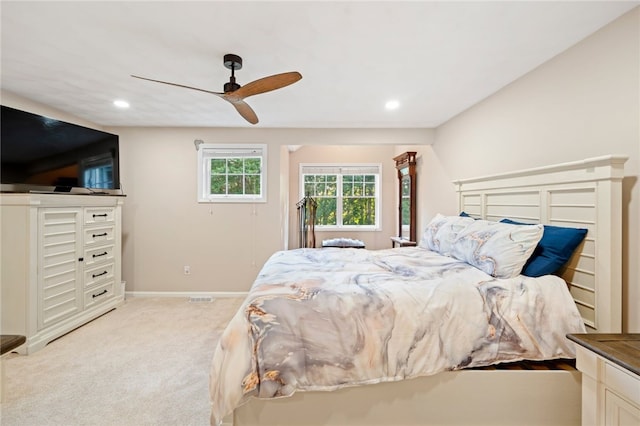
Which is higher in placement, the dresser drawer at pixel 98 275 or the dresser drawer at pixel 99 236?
the dresser drawer at pixel 99 236

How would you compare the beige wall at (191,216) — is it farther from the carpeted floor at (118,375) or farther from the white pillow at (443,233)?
the white pillow at (443,233)

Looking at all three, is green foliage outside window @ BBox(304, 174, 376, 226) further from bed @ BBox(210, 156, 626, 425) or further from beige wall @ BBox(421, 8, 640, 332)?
bed @ BBox(210, 156, 626, 425)

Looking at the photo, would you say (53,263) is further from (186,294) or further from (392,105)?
(392,105)

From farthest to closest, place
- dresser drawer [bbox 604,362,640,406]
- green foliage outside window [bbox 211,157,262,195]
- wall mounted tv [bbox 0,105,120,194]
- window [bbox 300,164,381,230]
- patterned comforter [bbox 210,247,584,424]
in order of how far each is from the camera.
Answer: window [bbox 300,164,381,230] → green foliage outside window [bbox 211,157,262,195] → wall mounted tv [bbox 0,105,120,194] → patterned comforter [bbox 210,247,584,424] → dresser drawer [bbox 604,362,640,406]

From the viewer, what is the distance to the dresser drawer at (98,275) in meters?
3.28

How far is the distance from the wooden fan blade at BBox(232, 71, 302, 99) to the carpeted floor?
2115 mm

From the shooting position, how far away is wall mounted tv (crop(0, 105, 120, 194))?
2684 millimetres

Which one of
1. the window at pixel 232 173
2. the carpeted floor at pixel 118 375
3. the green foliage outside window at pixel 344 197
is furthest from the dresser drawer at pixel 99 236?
the green foliage outside window at pixel 344 197

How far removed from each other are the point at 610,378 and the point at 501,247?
2.77 ft

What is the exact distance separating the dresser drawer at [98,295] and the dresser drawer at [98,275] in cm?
7

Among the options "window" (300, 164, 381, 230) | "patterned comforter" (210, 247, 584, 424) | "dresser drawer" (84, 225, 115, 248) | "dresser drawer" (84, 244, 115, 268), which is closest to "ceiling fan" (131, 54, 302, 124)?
"patterned comforter" (210, 247, 584, 424)

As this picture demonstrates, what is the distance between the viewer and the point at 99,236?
3.46 meters

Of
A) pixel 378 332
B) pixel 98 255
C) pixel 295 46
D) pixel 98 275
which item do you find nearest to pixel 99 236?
pixel 98 255

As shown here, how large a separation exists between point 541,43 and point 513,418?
2.38 metres
